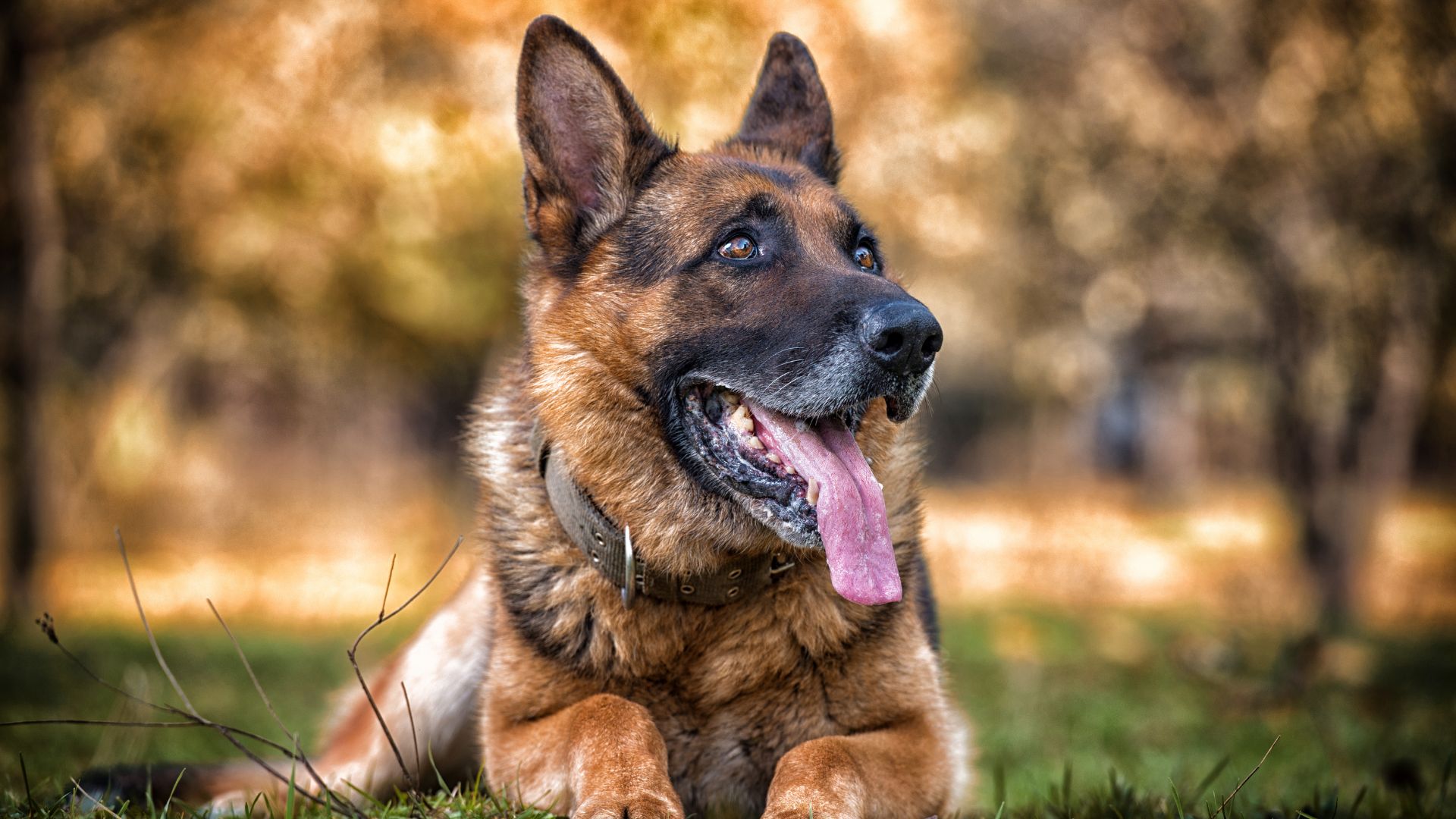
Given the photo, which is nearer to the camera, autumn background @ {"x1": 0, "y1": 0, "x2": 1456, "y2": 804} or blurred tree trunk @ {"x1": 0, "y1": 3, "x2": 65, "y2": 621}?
autumn background @ {"x1": 0, "y1": 0, "x2": 1456, "y2": 804}

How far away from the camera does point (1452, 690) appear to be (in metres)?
6.82

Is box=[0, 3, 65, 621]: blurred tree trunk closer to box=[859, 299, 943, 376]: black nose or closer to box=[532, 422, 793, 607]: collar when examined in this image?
box=[532, 422, 793, 607]: collar

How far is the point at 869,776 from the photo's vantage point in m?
2.92

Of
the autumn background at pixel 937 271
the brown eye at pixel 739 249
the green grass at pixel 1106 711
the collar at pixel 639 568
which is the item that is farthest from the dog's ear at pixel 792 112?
the green grass at pixel 1106 711

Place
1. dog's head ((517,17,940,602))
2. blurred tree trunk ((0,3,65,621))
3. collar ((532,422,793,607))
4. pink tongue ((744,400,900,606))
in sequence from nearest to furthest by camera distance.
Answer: pink tongue ((744,400,900,606)) → dog's head ((517,17,940,602)) → collar ((532,422,793,607)) → blurred tree trunk ((0,3,65,621))

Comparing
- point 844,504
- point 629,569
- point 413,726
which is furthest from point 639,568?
point 413,726

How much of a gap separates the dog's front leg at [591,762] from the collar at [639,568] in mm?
352

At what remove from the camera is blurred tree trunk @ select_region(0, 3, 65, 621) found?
8.64 meters

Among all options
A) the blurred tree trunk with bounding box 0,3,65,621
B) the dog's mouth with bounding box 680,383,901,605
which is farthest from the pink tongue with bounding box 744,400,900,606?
the blurred tree trunk with bounding box 0,3,65,621

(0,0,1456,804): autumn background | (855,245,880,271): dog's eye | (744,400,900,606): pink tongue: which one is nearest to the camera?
(744,400,900,606): pink tongue

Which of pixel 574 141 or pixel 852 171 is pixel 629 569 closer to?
pixel 574 141

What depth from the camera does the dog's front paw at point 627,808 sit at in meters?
2.56

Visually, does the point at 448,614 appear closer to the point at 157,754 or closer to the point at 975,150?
the point at 157,754

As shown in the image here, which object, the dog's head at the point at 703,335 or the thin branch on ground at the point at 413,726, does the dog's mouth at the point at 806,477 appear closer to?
the dog's head at the point at 703,335
